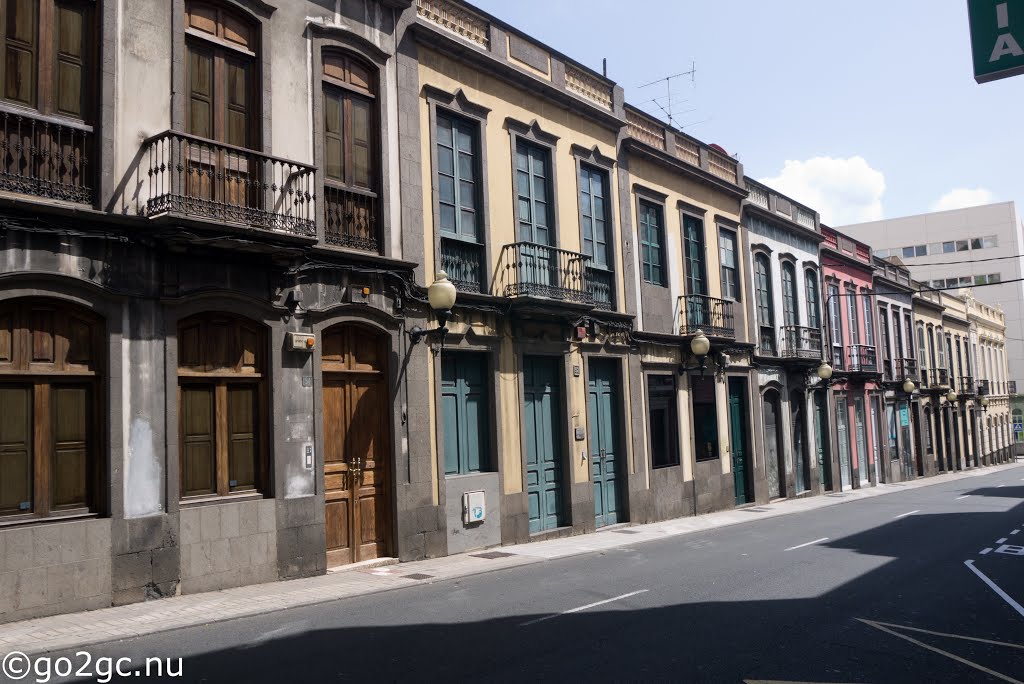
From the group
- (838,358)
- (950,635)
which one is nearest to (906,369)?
(838,358)

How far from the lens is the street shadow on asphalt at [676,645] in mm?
6973

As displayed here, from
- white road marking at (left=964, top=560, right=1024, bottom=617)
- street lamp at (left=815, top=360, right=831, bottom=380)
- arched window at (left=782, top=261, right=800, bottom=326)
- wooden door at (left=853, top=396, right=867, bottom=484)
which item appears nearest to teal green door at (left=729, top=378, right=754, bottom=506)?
street lamp at (left=815, top=360, right=831, bottom=380)

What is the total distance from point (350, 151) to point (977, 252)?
2718 inches

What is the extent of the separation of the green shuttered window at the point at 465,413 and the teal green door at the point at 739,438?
1095 centimetres

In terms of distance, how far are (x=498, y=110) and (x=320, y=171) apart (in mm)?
5069

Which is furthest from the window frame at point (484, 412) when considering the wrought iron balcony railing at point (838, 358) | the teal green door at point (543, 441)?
the wrought iron balcony railing at point (838, 358)

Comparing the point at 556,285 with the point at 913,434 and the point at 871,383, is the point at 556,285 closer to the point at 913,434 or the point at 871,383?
the point at 871,383

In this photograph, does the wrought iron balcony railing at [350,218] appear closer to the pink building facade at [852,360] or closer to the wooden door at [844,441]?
the pink building facade at [852,360]

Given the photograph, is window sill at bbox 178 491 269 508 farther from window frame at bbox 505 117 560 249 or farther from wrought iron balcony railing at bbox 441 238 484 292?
window frame at bbox 505 117 560 249

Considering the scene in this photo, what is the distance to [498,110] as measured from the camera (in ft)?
54.3

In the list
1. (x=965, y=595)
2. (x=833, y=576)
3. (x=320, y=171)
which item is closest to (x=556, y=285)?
(x=320, y=171)

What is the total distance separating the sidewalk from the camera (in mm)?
8289

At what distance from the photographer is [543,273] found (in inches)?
662

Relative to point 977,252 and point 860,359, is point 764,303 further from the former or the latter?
point 977,252
